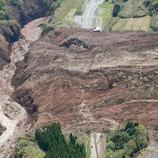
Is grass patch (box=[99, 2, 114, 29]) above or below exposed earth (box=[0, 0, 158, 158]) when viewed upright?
below

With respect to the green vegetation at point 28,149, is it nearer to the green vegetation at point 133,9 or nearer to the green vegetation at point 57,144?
the green vegetation at point 57,144

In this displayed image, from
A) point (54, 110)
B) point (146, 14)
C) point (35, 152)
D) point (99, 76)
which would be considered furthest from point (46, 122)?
point (146, 14)

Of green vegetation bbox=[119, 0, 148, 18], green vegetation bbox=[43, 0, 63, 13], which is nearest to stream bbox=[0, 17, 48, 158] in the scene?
green vegetation bbox=[43, 0, 63, 13]

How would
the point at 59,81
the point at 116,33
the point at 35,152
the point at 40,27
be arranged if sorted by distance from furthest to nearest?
the point at 40,27 → the point at 116,33 → the point at 59,81 → the point at 35,152

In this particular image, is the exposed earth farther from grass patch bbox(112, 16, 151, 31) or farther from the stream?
grass patch bbox(112, 16, 151, 31)

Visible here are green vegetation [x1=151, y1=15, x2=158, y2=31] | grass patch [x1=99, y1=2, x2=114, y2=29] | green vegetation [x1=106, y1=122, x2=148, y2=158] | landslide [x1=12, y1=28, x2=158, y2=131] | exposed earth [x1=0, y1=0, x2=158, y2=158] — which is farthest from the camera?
grass patch [x1=99, y1=2, x2=114, y2=29]

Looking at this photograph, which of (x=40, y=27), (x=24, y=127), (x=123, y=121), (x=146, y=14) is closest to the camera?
(x=123, y=121)

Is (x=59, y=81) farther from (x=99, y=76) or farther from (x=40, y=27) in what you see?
(x=40, y=27)
